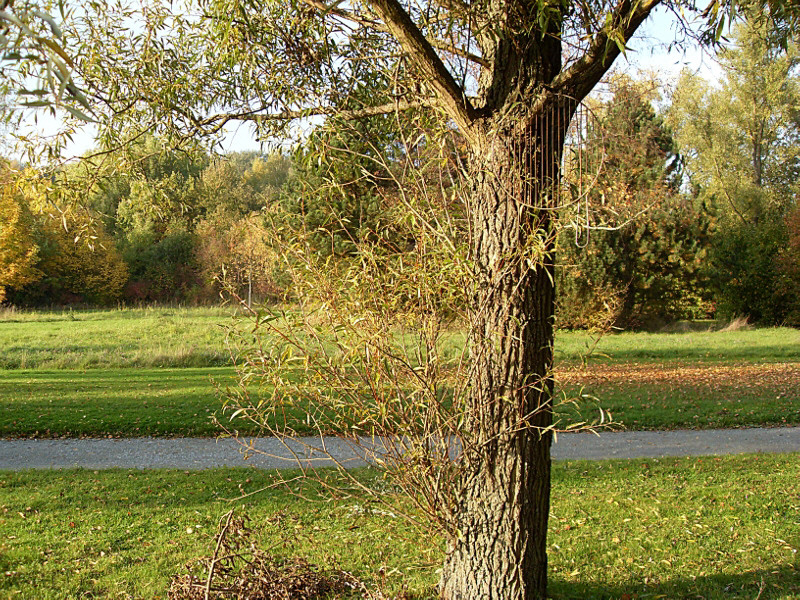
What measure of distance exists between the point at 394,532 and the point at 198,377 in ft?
31.9

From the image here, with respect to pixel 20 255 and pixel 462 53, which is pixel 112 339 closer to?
pixel 20 255

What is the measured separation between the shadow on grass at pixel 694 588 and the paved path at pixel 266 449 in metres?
3.74

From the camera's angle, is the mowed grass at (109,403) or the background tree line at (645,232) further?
the background tree line at (645,232)

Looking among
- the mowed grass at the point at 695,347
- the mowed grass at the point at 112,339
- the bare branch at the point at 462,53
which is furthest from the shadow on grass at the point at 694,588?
the mowed grass at the point at 695,347

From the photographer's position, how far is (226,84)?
448 cm

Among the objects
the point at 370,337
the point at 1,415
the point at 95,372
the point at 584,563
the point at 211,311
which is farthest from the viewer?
the point at 211,311

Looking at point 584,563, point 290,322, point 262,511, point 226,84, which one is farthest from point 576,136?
point 262,511

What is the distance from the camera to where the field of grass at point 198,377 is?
9.62 m

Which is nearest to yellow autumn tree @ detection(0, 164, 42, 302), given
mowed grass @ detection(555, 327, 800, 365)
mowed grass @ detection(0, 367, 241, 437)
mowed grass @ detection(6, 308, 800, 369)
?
mowed grass @ detection(6, 308, 800, 369)

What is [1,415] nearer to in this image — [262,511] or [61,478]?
[61,478]

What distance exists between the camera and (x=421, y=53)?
3088 millimetres

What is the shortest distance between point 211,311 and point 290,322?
22512 millimetres

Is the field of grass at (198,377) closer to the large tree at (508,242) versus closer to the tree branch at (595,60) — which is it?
the large tree at (508,242)

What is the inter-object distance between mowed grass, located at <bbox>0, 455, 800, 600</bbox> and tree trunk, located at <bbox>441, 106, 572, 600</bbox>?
0.37 m
